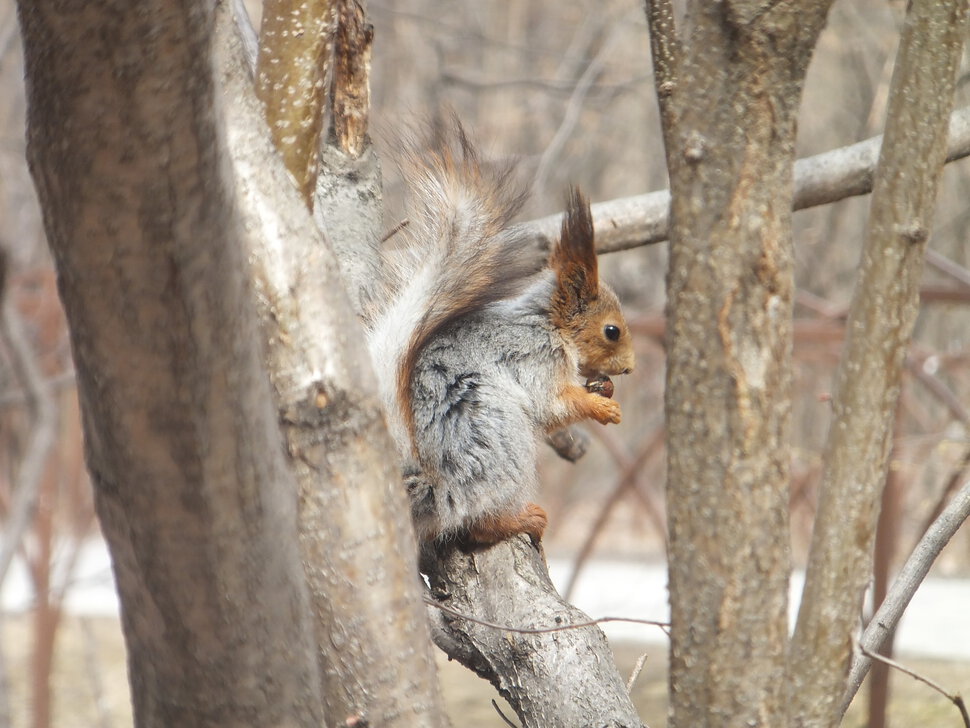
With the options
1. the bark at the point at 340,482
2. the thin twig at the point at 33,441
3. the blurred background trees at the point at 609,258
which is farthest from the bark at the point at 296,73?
the blurred background trees at the point at 609,258

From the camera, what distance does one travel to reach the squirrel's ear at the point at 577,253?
4.75ft

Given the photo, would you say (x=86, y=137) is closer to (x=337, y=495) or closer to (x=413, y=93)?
(x=337, y=495)

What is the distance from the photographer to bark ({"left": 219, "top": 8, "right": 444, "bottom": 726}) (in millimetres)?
644

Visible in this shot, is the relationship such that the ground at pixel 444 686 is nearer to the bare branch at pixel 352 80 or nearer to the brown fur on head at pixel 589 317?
the brown fur on head at pixel 589 317

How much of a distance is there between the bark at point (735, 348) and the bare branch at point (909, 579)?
17cm

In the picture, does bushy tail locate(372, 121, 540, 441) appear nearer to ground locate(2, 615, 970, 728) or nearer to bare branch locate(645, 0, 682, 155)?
bare branch locate(645, 0, 682, 155)

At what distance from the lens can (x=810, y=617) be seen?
0.68 metres

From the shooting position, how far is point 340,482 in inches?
25.5

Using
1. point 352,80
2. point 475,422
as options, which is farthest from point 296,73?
point 475,422

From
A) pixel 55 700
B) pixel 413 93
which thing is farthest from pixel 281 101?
pixel 413 93

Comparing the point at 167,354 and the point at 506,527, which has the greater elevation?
the point at 506,527

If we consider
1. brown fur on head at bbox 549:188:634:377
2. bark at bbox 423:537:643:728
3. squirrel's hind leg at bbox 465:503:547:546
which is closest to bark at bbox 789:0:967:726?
bark at bbox 423:537:643:728

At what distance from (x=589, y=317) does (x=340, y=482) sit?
1.06 m

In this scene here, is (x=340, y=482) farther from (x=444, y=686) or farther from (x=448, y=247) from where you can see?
(x=444, y=686)
